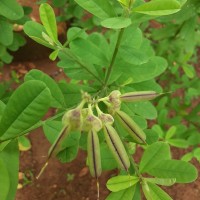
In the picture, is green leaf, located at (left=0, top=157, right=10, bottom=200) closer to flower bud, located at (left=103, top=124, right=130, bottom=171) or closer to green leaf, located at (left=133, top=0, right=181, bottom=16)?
flower bud, located at (left=103, top=124, right=130, bottom=171)

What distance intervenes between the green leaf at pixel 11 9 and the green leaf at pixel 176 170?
1018 mm

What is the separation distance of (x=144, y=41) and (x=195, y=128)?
1031 millimetres

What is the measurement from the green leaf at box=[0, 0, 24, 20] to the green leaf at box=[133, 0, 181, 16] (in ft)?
2.90

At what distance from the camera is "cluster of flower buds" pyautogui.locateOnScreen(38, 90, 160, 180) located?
90 centimetres

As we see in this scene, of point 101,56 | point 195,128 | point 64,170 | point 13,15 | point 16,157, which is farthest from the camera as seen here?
point 64,170

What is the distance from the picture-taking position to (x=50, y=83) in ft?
4.06

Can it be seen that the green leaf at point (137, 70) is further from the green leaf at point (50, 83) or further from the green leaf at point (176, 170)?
the green leaf at point (176, 170)

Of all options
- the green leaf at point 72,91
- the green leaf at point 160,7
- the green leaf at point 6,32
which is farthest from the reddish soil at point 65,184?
the green leaf at point 160,7

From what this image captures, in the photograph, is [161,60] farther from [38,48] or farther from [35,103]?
[38,48]

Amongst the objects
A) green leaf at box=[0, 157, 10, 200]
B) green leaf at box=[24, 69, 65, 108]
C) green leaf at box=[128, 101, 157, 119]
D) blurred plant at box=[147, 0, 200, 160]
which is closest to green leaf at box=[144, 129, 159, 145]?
green leaf at box=[128, 101, 157, 119]

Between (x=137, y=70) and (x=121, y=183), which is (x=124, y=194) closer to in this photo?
(x=121, y=183)

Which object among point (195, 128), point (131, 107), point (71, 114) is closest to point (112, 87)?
point (131, 107)

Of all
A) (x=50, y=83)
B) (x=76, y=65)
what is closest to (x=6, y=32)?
(x=76, y=65)

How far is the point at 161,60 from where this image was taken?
1542 millimetres
